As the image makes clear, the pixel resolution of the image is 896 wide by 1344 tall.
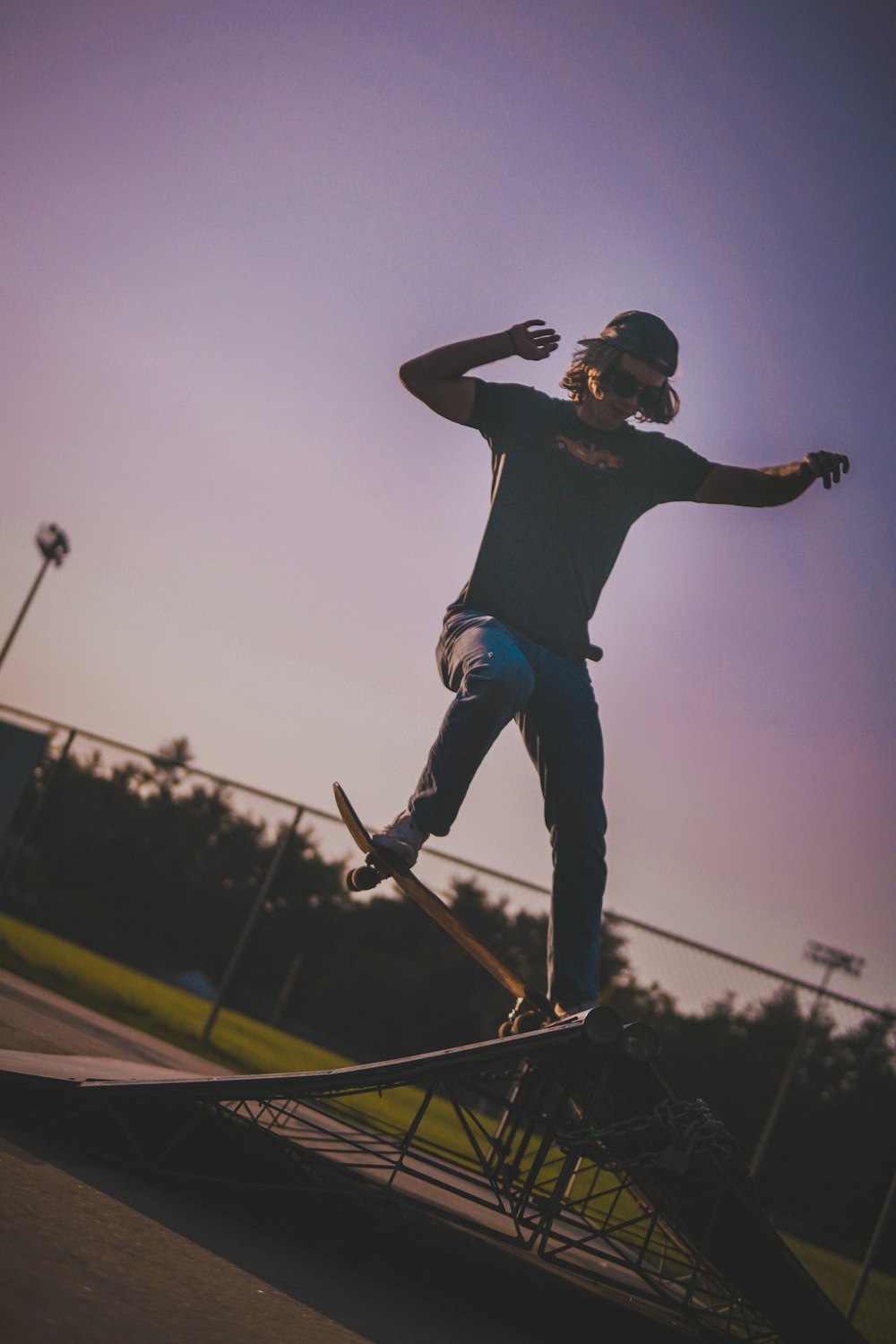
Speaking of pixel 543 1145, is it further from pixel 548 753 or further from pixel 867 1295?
pixel 867 1295

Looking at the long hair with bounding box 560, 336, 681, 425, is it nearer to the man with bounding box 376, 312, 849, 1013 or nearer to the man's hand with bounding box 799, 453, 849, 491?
the man with bounding box 376, 312, 849, 1013

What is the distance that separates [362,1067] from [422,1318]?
0.65 meters

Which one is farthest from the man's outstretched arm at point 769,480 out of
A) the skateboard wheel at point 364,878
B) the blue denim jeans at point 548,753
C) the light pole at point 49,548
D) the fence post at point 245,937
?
the light pole at point 49,548

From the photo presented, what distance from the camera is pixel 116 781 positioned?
12.1 meters

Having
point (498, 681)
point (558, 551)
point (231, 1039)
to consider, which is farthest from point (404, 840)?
point (231, 1039)

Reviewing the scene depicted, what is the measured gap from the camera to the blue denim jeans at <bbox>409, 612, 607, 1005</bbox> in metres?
3.38

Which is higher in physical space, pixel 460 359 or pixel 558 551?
pixel 460 359

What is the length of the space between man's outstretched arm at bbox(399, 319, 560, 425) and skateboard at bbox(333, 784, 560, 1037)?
162 cm

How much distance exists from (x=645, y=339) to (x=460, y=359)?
813 mm

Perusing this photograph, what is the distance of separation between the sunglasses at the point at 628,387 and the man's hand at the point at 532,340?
0.40 meters

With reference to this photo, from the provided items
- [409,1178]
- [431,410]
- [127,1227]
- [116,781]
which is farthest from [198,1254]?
[116,781]

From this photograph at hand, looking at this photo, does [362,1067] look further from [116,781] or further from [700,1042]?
[116,781]

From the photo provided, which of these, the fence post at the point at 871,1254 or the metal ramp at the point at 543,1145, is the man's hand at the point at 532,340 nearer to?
the metal ramp at the point at 543,1145

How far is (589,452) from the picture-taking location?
3.92 meters
